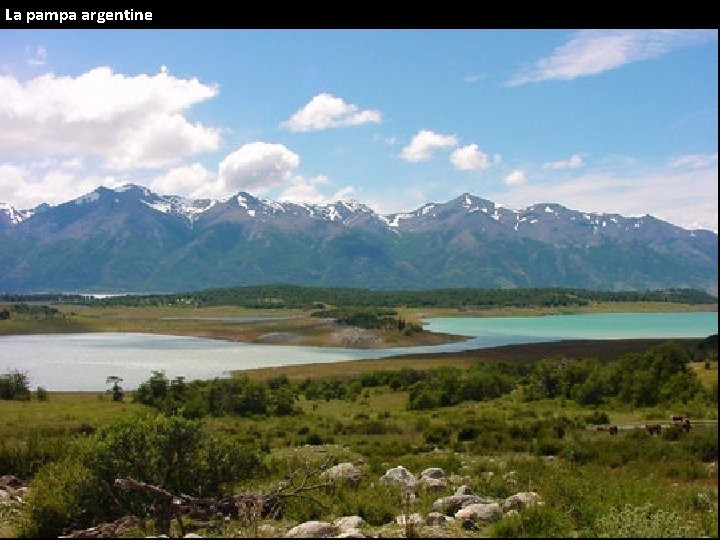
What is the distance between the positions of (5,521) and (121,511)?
3282 mm

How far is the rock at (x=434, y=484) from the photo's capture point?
15.5 meters

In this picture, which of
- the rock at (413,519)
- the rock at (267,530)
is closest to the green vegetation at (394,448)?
the rock at (267,530)

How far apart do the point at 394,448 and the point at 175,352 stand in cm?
8198

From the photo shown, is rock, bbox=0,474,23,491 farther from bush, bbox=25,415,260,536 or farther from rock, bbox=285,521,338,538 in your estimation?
rock, bbox=285,521,338,538

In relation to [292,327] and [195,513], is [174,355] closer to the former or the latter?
[292,327]

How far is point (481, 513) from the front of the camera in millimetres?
11445

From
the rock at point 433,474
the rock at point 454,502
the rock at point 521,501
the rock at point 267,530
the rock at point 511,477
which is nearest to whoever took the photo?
the rock at point 267,530

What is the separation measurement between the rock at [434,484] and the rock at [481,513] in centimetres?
384

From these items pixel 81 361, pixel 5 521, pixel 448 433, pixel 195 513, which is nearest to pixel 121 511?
pixel 195 513

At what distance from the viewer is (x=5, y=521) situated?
13.4 m

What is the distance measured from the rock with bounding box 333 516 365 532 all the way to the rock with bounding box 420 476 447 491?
3.87 meters

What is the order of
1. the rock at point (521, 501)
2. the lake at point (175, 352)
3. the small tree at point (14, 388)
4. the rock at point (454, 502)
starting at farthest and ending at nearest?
the lake at point (175, 352)
the small tree at point (14, 388)
the rock at point (454, 502)
the rock at point (521, 501)

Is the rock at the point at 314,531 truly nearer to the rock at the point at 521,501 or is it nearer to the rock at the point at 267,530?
the rock at the point at 267,530
